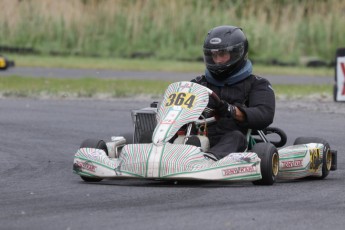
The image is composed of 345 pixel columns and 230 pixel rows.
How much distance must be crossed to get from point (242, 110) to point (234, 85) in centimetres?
37

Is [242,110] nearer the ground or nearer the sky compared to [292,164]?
nearer the sky

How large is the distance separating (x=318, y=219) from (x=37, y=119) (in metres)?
7.48

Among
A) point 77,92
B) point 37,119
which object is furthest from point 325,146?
point 77,92

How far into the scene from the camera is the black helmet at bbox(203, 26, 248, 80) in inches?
343

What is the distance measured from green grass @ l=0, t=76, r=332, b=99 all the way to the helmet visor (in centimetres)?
731

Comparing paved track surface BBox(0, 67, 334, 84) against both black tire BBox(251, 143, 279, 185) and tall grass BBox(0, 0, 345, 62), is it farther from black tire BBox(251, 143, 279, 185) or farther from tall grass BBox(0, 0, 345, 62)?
black tire BBox(251, 143, 279, 185)

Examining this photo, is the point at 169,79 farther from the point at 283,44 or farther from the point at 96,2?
the point at 96,2

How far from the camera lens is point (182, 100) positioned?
8.22 m

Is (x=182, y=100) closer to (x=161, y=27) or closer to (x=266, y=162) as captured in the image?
(x=266, y=162)

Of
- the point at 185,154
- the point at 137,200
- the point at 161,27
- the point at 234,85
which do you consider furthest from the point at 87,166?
the point at 161,27

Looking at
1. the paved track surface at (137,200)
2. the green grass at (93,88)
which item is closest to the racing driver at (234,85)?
the paved track surface at (137,200)

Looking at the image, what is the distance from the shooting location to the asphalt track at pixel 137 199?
602 cm

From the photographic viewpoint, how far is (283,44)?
2481 centimetres

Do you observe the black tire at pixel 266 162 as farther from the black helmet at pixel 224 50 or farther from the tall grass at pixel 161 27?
the tall grass at pixel 161 27
